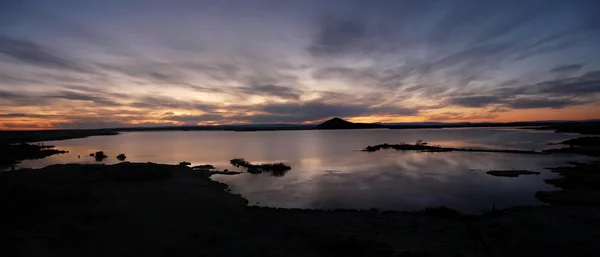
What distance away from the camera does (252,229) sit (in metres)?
15.2

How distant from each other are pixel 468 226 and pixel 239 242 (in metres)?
11.0

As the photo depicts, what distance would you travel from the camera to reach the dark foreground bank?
40.0 feet

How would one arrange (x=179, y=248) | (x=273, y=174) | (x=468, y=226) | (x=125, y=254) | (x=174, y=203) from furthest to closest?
(x=273, y=174) < (x=174, y=203) < (x=468, y=226) < (x=179, y=248) < (x=125, y=254)

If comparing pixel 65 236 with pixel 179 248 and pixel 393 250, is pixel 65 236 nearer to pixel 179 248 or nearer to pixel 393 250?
pixel 179 248

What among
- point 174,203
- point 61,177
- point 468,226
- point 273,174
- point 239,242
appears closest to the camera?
point 239,242

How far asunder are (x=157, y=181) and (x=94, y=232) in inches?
561

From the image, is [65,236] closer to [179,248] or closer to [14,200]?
[179,248]

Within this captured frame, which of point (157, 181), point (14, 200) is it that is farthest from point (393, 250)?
point (157, 181)

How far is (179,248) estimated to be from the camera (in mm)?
12398

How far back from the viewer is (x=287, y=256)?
464 inches

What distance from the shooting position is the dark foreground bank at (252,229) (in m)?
12.2

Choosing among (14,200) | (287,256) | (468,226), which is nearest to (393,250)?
(287,256)

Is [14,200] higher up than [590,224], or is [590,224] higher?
[14,200]

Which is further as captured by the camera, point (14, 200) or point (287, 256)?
point (14, 200)
